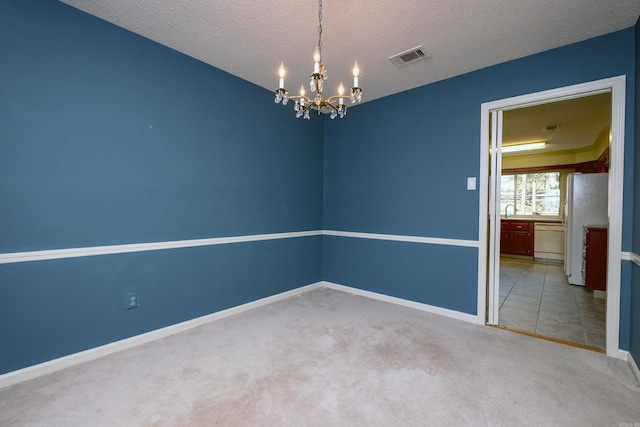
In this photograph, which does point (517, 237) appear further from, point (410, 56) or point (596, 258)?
point (410, 56)

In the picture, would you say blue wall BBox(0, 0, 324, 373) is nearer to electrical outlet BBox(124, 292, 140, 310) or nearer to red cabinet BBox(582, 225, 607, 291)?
electrical outlet BBox(124, 292, 140, 310)

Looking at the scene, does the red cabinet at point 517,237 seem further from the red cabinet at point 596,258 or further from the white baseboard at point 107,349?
the white baseboard at point 107,349

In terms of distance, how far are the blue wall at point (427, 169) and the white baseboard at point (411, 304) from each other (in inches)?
2.5

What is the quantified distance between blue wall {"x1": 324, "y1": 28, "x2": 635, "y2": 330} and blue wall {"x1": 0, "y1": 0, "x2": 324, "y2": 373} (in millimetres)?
1240

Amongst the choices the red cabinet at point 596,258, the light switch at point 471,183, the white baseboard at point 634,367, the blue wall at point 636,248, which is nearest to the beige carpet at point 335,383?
the white baseboard at point 634,367

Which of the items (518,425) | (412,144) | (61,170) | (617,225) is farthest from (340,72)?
(518,425)

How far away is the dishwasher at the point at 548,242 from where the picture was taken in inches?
245

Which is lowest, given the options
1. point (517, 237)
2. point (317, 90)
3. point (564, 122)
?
point (517, 237)

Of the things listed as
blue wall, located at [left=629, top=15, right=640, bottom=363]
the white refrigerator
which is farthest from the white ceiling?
the white refrigerator

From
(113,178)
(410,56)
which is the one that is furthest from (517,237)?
(113,178)

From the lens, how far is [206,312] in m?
2.91

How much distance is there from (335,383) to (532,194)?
7.46 metres

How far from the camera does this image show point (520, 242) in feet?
21.6

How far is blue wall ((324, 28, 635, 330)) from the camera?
2447mm
